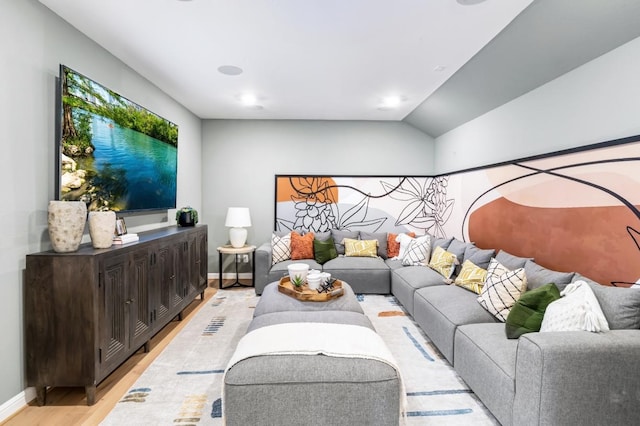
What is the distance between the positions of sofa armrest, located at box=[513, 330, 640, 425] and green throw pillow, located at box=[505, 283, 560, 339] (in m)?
0.42

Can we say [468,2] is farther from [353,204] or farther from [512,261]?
[353,204]

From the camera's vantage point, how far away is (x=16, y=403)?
209 centimetres

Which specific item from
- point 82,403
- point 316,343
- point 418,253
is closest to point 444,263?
point 418,253

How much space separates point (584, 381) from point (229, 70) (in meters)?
3.67

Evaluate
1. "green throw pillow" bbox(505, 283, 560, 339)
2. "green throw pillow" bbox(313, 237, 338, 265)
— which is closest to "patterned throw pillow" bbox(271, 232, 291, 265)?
"green throw pillow" bbox(313, 237, 338, 265)

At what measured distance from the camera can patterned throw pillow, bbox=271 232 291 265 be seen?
4859mm

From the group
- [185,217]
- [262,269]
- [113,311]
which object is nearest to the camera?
[113,311]

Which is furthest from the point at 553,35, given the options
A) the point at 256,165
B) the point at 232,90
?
the point at 256,165

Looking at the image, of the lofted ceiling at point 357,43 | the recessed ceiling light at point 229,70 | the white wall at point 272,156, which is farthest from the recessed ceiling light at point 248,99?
the white wall at point 272,156

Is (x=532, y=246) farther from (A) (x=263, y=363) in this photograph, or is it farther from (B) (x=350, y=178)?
(B) (x=350, y=178)

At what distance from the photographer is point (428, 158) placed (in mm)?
5637

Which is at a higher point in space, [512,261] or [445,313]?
[512,261]

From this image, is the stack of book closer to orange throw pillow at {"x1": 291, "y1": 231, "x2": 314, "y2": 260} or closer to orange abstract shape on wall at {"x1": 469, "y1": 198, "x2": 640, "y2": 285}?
orange throw pillow at {"x1": 291, "y1": 231, "x2": 314, "y2": 260}

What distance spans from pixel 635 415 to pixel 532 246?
161cm
